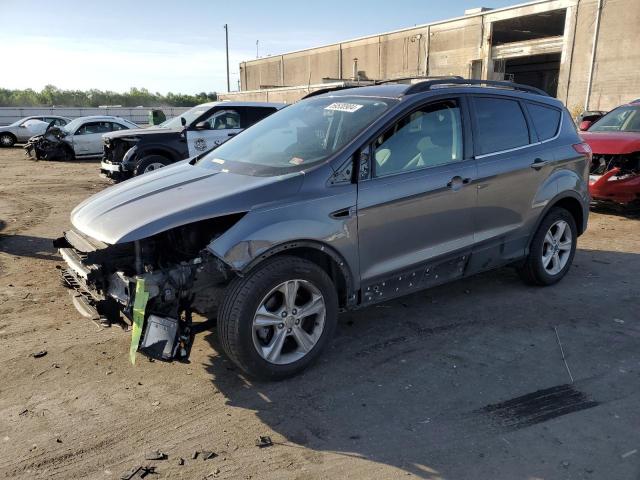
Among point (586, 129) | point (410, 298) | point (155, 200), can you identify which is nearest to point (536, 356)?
point (410, 298)

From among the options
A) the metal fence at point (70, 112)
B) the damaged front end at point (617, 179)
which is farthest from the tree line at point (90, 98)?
the damaged front end at point (617, 179)

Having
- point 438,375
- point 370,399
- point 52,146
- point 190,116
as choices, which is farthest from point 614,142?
point 52,146

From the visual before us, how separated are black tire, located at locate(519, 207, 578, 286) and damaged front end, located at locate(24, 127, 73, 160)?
17.8m

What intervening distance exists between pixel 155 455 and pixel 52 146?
18.5 meters

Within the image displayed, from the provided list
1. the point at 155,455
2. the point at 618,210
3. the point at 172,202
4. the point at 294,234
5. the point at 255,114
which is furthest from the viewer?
the point at 255,114

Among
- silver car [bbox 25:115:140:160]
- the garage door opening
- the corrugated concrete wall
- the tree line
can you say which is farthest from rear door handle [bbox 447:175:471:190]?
the tree line

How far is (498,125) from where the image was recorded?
4.65 metres

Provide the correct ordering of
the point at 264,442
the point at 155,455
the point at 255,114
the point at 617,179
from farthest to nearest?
the point at 255,114
the point at 617,179
the point at 264,442
the point at 155,455

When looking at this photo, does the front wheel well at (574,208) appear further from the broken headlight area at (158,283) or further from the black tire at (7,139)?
the black tire at (7,139)

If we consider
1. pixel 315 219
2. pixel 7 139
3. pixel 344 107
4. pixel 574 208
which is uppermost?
pixel 344 107

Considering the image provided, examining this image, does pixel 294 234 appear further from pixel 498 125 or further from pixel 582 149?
pixel 582 149

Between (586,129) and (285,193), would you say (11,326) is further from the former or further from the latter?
(586,129)

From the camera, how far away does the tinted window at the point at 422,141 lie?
3.88 m

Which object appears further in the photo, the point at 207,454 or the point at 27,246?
the point at 27,246
